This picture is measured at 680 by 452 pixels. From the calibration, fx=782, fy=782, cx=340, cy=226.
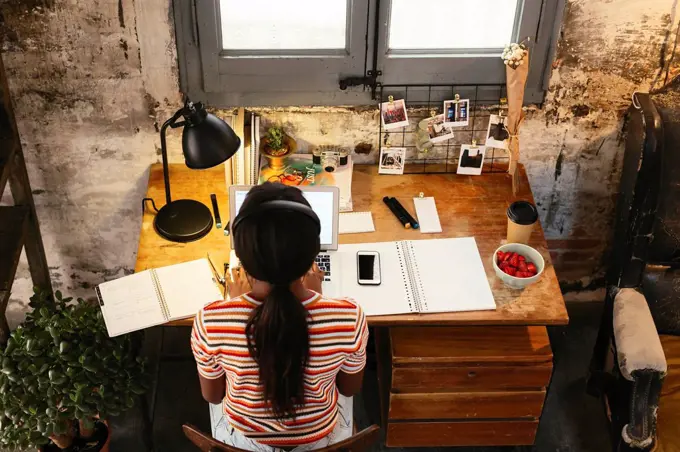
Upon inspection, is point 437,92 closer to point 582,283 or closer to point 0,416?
point 582,283

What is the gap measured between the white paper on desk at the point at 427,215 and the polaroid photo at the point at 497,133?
0.96ft

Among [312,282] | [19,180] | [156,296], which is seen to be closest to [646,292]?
[312,282]

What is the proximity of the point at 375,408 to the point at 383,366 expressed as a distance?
0.83 feet

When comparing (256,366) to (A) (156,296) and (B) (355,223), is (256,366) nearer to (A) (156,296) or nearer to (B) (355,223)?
(A) (156,296)

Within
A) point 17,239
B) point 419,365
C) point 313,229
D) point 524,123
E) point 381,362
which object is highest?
point 313,229

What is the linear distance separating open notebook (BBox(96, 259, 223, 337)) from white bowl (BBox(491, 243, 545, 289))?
2.70 feet

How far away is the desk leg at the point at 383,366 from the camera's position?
2678mm

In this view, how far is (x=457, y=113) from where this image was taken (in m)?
2.64

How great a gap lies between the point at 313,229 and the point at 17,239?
1.41m

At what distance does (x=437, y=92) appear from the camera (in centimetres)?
262

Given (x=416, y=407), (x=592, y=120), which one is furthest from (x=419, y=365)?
(x=592, y=120)

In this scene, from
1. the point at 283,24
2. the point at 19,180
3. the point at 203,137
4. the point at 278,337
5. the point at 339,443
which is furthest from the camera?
the point at 19,180

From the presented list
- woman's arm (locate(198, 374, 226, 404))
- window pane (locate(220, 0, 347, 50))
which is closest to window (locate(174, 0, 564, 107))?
window pane (locate(220, 0, 347, 50))

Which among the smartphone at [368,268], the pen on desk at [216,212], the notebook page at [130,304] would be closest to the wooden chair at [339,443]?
the notebook page at [130,304]
